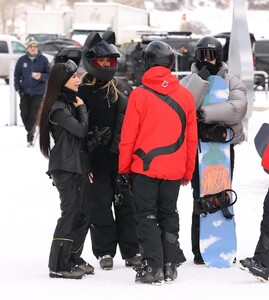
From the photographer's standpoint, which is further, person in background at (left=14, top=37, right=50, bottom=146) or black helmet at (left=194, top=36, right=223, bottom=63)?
person in background at (left=14, top=37, right=50, bottom=146)

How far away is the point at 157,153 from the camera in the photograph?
7309 millimetres

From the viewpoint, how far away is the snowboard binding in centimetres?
809

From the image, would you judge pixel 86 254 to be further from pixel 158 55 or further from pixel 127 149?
pixel 158 55

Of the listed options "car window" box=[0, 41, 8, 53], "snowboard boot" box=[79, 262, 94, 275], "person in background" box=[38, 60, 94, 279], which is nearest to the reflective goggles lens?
"person in background" box=[38, 60, 94, 279]

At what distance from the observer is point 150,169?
7.29 meters

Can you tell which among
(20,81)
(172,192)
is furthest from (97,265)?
(20,81)

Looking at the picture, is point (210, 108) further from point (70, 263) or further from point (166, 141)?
point (70, 263)

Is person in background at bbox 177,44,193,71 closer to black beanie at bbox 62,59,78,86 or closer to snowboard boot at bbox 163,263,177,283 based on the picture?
black beanie at bbox 62,59,78,86

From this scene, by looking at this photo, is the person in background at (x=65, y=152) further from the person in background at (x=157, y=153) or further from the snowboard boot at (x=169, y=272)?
the snowboard boot at (x=169, y=272)

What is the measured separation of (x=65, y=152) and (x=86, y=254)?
1420mm

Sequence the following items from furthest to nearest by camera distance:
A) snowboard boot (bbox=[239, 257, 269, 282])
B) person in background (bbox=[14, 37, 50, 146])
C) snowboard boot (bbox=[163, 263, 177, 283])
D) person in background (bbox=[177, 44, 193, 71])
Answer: person in background (bbox=[177, 44, 193, 71]), person in background (bbox=[14, 37, 50, 146]), snowboard boot (bbox=[163, 263, 177, 283]), snowboard boot (bbox=[239, 257, 269, 282])

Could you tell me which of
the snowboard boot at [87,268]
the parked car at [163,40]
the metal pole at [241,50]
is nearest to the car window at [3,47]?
the parked car at [163,40]

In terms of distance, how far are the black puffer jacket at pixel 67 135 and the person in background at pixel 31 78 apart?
31.2ft

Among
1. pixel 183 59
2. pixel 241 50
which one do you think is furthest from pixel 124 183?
pixel 183 59
